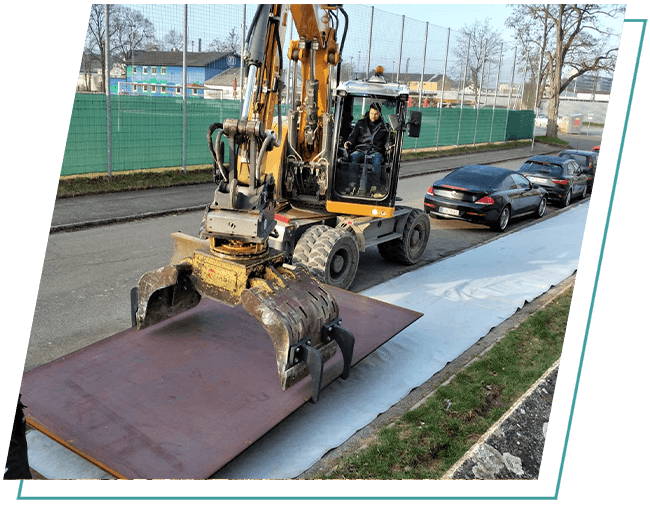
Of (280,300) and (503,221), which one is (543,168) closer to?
(503,221)

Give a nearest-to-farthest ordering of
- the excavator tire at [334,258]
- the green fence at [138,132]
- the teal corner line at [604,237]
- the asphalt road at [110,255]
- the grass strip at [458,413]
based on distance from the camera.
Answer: the teal corner line at [604,237], the grass strip at [458,413], the asphalt road at [110,255], the excavator tire at [334,258], the green fence at [138,132]

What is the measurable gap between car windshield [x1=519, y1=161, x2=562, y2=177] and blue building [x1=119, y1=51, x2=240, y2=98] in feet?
29.3

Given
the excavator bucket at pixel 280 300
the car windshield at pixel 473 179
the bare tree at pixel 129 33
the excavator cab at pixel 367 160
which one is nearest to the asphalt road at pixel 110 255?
the car windshield at pixel 473 179

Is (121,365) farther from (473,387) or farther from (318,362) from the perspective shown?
(473,387)

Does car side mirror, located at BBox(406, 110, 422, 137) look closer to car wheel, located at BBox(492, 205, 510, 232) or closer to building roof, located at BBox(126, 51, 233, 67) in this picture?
car wheel, located at BBox(492, 205, 510, 232)

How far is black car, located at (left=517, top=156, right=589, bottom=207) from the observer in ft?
52.7

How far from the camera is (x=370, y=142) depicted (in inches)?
335

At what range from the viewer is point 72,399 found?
4.37m

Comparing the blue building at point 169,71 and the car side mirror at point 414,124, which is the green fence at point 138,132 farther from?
the car side mirror at point 414,124

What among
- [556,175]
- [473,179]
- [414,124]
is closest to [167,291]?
[414,124]

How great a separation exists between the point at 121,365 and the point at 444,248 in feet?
25.1

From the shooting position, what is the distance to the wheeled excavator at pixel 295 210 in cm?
438

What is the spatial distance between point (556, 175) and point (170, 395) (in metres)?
14.5
